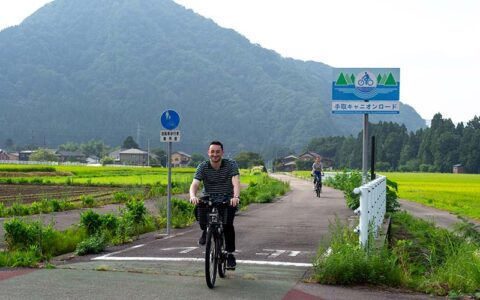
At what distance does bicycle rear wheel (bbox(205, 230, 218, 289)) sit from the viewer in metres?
7.39

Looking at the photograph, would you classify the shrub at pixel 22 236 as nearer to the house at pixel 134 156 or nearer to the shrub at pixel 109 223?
the shrub at pixel 109 223

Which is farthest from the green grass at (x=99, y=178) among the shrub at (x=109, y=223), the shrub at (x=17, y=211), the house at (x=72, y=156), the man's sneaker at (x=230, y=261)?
the house at (x=72, y=156)

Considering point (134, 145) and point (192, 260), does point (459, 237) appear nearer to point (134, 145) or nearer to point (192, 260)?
point (192, 260)

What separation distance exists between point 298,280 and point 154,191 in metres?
22.2

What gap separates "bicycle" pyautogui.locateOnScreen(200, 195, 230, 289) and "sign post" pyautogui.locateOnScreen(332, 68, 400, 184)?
10.2m

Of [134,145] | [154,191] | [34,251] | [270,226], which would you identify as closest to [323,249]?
[34,251]

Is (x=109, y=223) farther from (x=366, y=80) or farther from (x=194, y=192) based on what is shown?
(x=366, y=80)

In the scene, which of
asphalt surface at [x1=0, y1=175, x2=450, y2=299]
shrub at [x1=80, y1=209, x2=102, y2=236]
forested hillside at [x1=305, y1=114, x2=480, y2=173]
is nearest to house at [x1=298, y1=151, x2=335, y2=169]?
forested hillside at [x1=305, y1=114, x2=480, y2=173]

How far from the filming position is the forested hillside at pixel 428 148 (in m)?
129

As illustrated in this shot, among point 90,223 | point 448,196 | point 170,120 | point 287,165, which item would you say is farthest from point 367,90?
point 287,165

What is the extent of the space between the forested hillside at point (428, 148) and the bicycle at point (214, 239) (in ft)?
364

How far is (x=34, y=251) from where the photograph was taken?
9.86 meters

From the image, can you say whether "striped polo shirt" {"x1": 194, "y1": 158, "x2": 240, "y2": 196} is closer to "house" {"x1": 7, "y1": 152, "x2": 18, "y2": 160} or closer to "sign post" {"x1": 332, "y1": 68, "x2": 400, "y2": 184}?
"sign post" {"x1": 332, "y1": 68, "x2": 400, "y2": 184}

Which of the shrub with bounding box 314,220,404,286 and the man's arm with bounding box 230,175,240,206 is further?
the shrub with bounding box 314,220,404,286
